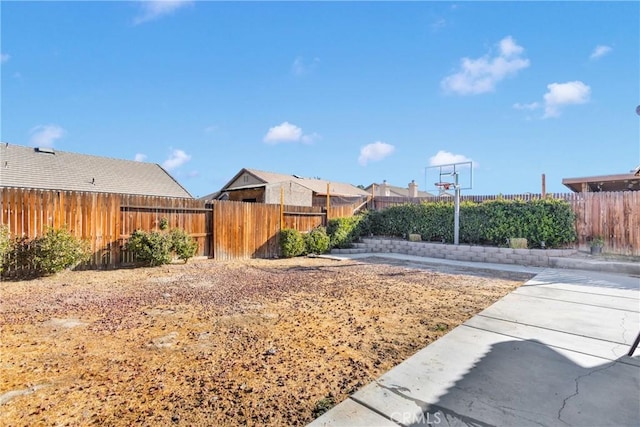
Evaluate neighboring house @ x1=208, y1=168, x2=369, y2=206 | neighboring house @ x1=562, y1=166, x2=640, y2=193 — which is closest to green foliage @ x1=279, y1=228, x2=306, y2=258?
neighboring house @ x1=208, y1=168, x2=369, y2=206

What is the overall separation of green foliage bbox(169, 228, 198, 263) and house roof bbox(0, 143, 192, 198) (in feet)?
31.0

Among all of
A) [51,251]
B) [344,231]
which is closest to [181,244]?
[51,251]

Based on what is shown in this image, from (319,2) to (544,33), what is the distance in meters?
5.99

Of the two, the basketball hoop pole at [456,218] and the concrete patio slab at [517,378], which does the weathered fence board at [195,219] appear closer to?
the basketball hoop pole at [456,218]

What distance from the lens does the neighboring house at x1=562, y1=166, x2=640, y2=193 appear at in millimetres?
10851

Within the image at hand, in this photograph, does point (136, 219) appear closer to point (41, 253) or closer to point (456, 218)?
point (41, 253)

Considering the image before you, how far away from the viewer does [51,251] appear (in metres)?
6.51

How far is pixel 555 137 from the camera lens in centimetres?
1200

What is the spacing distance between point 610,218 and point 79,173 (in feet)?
72.5

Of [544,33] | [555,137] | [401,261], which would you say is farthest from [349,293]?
[555,137]

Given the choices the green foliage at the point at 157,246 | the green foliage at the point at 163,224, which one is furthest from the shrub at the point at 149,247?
the green foliage at the point at 163,224

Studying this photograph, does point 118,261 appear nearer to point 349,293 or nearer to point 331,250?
point 349,293

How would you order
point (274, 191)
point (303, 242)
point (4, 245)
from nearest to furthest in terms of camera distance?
1. point (4, 245)
2. point (303, 242)
3. point (274, 191)

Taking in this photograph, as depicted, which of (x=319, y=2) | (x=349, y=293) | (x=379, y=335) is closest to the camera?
(x=379, y=335)
